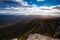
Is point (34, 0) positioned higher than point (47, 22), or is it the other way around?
Result: point (34, 0)

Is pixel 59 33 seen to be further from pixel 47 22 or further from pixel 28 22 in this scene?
pixel 28 22

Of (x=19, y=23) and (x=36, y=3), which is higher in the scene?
(x=36, y=3)

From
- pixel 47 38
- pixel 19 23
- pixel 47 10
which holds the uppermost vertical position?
pixel 47 10

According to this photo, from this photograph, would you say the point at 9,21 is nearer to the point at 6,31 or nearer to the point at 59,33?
the point at 6,31

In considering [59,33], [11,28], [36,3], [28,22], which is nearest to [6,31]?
[11,28]

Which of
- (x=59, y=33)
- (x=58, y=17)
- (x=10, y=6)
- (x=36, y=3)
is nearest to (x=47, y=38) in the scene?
(x=59, y=33)
